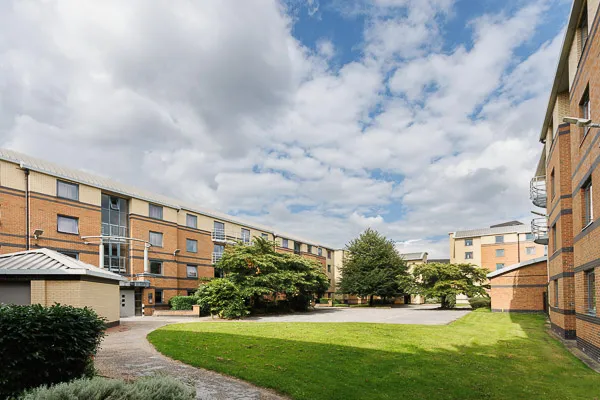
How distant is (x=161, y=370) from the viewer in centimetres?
969

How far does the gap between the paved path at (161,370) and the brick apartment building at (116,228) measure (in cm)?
1371

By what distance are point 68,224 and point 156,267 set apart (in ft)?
27.8

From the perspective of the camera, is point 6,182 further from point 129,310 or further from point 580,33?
point 580,33

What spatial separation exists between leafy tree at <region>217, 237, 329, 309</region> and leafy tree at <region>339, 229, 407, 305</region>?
46.8ft

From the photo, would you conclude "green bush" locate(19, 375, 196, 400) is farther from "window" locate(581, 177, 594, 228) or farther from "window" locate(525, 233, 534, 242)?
"window" locate(525, 233, 534, 242)

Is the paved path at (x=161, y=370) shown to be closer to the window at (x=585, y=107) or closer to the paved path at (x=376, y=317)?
the window at (x=585, y=107)

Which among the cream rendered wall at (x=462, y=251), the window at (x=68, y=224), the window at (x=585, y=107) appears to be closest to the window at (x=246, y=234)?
the window at (x=68, y=224)

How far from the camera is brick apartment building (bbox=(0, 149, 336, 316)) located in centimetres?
2441

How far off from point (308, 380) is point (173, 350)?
5.26m

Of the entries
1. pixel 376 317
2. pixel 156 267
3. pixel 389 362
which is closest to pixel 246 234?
pixel 156 267

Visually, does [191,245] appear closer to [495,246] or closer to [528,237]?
[495,246]

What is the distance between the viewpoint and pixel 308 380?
8922 mm

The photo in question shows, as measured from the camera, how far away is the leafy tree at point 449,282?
38.3 metres

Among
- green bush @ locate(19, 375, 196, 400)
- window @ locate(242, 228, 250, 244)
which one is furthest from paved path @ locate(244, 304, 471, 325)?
green bush @ locate(19, 375, 196, 400)
